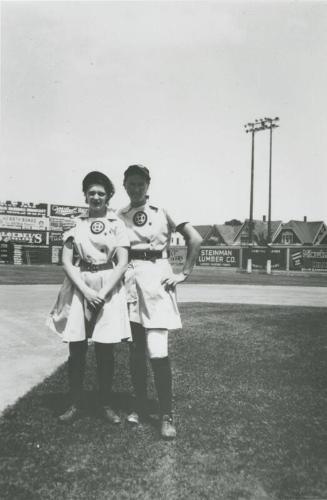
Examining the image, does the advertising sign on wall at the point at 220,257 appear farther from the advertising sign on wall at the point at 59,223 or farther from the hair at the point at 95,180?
the hair at the point at 95,180

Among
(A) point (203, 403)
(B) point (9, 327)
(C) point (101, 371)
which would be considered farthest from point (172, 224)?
(B) point (9, 327)

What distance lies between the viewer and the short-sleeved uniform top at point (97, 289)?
3.51 m

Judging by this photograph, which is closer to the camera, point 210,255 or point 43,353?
point 43,353

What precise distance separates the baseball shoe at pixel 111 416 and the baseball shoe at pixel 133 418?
76mm

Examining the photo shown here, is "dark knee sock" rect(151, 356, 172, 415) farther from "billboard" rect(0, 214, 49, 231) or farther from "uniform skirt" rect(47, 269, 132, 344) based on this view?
"billboard" rect(0, 214, 49, 231)

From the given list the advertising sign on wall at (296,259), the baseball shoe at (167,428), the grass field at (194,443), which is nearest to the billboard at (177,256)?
the advertising sign on wall at (296,259)

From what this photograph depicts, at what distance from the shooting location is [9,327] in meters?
7.95

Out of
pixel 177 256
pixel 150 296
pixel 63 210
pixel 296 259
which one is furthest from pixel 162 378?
pixel 63 210

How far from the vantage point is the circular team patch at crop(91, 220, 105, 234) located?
12.0ft

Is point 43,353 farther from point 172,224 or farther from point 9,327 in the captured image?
point 172,224

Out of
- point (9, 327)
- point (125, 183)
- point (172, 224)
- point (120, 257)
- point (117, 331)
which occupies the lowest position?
point (9, 327)

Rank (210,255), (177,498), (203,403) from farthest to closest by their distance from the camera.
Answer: (210,255), (203,403), (177,498)

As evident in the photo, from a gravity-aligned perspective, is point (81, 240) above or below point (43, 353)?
above

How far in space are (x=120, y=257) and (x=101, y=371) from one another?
881 millimetres
